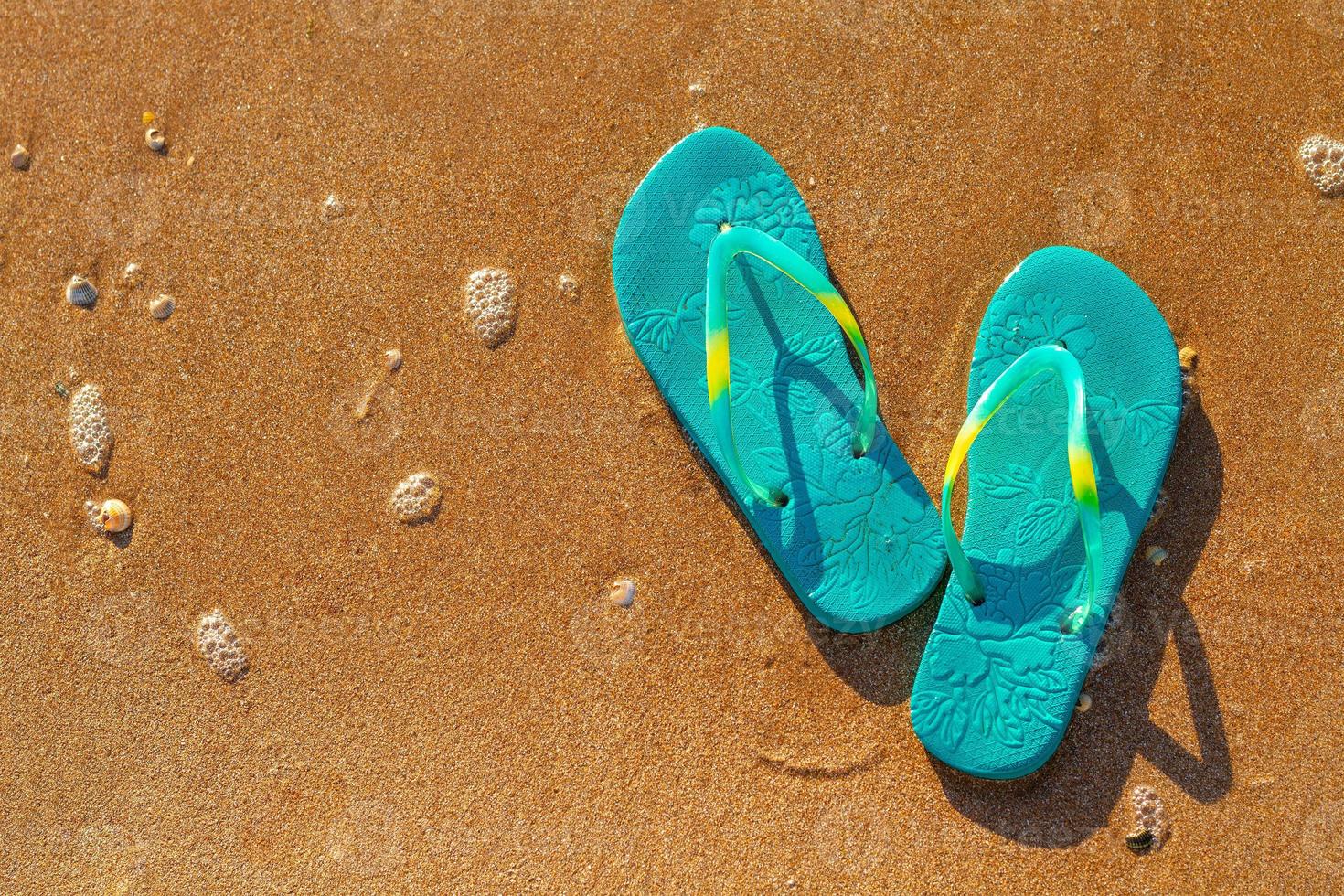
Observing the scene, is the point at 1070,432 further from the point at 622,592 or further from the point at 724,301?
the point at 622,592

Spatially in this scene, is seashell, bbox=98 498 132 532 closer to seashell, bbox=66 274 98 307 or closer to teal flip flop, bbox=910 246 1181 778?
seashell, bbox=66 274 98 307

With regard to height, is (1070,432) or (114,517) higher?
(114,517)

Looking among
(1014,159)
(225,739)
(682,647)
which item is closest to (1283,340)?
(1014,159)

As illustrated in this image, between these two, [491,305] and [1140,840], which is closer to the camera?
[1140,840]

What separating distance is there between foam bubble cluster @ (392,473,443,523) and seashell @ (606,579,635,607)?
663 millimetres

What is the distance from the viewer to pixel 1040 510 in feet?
9.39

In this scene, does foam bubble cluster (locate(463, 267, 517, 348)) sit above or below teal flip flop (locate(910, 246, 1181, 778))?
above

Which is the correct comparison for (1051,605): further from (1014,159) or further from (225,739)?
(225,739)

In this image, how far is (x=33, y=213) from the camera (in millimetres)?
3084

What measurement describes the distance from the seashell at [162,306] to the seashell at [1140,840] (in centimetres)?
365

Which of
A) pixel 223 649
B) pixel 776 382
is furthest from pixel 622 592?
pixel 223 649

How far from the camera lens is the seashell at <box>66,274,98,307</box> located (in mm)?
3061

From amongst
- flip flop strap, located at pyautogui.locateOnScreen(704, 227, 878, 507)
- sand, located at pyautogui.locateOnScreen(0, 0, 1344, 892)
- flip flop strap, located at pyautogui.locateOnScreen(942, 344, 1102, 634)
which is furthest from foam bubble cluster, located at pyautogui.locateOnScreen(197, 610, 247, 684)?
flip flop strap, located at pyautogui.locateOnScreen(942, 344, 1102, 634)

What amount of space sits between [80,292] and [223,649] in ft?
4.38
